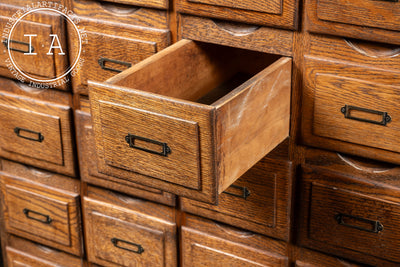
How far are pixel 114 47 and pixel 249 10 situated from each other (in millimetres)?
367

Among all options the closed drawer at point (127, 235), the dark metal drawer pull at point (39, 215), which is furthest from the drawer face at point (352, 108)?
the dark metal drawer pull at point (39, 215)

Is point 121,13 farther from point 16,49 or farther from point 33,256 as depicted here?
point 33,256

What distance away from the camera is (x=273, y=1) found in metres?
1.38

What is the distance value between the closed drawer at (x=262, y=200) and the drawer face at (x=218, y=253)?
60 mm

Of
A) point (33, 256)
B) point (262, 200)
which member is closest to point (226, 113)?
point (262, 200)

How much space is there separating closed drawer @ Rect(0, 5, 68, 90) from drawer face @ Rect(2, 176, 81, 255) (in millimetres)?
339

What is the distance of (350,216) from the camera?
1.47m

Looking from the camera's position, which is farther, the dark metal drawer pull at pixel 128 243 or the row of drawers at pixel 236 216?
the dark metal drawer pull at pixel 128 243

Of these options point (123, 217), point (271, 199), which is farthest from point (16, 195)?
point (271, 199)

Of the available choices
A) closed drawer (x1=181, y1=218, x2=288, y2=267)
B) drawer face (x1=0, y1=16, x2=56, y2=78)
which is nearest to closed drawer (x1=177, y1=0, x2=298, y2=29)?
drawer face (x1=0, y1=16, x2=56, y2=78)

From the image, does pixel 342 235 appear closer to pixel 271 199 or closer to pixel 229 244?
pixel 271 199

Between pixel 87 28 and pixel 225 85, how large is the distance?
0.36 metres

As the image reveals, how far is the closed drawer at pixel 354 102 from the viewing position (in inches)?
52.6

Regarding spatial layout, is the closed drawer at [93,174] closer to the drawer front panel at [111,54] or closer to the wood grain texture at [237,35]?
the drawer front panel at [111,54]
